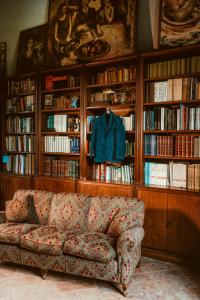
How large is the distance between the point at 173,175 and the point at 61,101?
210 cm

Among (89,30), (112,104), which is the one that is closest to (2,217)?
(112,104)

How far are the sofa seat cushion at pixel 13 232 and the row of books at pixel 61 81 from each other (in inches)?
88.2

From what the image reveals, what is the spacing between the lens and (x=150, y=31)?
3.98 m

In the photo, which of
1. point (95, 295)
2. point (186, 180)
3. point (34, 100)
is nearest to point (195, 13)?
point (186, 180)

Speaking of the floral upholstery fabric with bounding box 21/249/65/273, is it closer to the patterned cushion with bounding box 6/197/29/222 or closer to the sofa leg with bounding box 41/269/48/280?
the sofa leg with bounding box 41/269/48/280

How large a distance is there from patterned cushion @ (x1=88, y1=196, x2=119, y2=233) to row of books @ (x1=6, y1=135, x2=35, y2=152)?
2004 millimetres

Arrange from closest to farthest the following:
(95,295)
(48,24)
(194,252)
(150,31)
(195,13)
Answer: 1. (95,295)
2. (194,252)
3. (195,13)
4. (150,31)
5. (48,24)

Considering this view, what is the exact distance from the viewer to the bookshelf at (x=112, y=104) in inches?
154

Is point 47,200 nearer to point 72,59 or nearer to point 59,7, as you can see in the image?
point 72,59

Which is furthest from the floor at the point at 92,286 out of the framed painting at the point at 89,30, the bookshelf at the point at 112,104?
the framed painting at the point at 89,30

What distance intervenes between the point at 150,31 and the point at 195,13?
2.24ft

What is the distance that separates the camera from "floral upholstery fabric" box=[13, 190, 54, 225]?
3.48 m

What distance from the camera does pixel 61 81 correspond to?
4.51m

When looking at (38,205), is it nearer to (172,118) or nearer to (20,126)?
(20,126)
